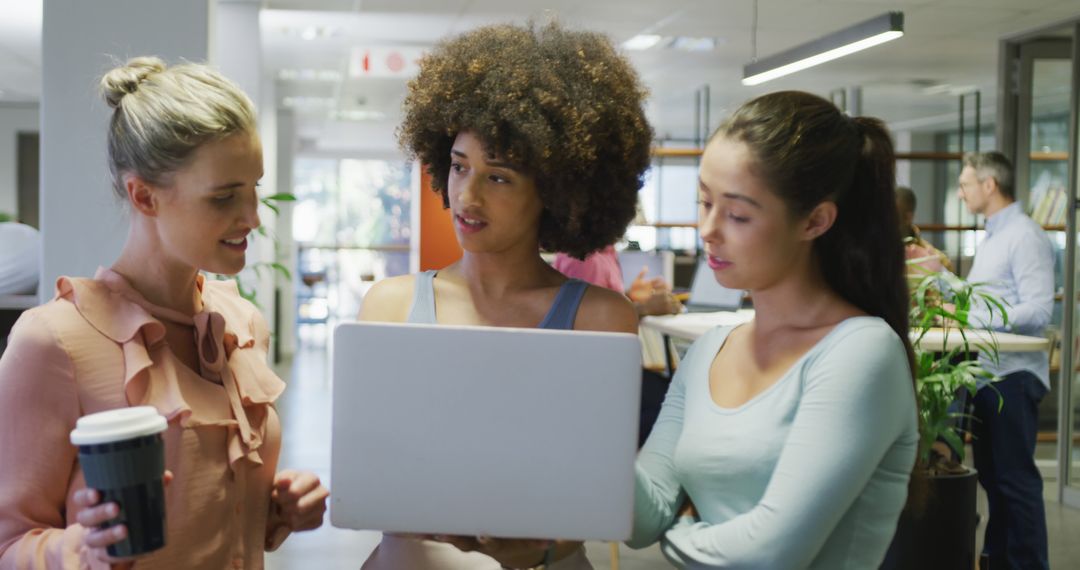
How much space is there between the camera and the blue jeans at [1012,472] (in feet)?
12.0

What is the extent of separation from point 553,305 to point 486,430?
0.42 metres

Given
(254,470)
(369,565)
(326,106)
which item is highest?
(326,106)

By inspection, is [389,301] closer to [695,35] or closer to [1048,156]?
[1048,156]

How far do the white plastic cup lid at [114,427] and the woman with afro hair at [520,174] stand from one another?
551 mm

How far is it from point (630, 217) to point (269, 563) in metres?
3.03

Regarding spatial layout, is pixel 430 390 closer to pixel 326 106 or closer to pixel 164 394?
pixel 164 394

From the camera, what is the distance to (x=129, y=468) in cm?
95

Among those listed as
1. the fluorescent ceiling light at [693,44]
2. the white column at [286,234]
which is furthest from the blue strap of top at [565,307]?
the white column at [286,234]

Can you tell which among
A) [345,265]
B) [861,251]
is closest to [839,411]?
[861,251]

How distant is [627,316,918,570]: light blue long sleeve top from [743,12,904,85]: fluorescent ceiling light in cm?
359

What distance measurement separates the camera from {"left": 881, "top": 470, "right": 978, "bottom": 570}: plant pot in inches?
117

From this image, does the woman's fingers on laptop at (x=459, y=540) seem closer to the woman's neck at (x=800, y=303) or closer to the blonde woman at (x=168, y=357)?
the blonde woman at (x=168, y=357)

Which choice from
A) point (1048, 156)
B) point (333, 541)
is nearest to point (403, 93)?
point (333, 541)

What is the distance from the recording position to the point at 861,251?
52.6 inches
